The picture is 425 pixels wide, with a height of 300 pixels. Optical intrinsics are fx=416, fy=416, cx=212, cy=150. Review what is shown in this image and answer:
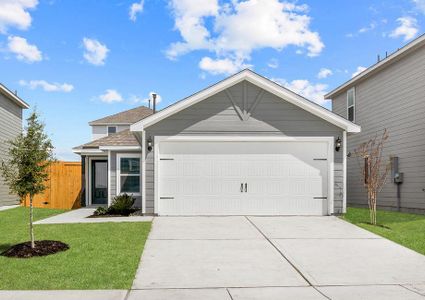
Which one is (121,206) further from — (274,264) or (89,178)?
(274,264)

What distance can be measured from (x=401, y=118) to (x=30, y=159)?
12714mm

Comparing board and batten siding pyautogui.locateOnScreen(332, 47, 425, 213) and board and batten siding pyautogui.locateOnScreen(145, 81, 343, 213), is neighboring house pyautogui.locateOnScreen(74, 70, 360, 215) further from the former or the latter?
board and batten siding pyautogui.locateOnScreen(332, 47, 425, 213)

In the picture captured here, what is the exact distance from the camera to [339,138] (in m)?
12.9

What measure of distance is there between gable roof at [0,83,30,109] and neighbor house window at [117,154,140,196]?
6.70 m

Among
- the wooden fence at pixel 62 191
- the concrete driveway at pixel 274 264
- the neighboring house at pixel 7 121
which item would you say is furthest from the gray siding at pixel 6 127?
the concrete driveway at pixel 274 264

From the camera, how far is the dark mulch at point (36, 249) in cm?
778

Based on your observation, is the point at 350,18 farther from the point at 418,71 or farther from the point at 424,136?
the point at 424,136

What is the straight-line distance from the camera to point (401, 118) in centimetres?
1520

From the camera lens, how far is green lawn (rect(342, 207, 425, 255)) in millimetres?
9069

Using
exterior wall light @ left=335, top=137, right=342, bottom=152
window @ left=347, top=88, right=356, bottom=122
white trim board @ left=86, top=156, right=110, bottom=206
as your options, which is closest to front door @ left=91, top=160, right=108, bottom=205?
white trim board @ left=86, top=156, right=110, bottom=206

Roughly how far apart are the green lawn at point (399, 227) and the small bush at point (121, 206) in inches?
269

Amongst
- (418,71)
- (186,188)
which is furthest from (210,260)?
(418,71)

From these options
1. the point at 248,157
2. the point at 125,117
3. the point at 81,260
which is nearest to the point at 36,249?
the point at 81,260

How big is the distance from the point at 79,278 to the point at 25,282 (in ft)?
2.47
